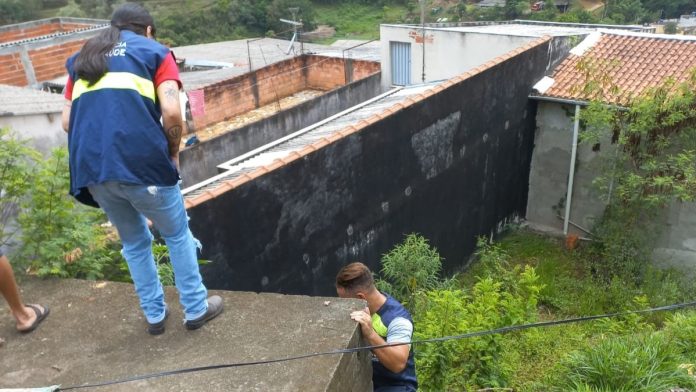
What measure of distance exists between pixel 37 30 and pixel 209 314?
61.6 ft

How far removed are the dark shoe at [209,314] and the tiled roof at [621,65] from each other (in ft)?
27.8

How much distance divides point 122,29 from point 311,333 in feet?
5.71

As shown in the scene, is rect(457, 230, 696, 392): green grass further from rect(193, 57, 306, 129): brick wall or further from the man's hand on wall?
rect(193, 57, 306, 129): brick wall

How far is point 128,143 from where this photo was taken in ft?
8.54

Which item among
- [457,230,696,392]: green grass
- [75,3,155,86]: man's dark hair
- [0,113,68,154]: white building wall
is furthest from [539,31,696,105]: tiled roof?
[75,3,155,86]: man's dark hair

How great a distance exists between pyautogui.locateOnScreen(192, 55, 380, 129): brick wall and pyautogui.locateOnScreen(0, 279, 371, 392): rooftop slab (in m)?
11.9

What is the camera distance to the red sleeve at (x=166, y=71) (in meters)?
2.69

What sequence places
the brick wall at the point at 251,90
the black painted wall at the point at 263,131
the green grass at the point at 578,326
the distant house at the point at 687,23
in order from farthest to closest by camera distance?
the distant house at the point at 687,23 → the brick wall at the point at 251,90 → the black painted wall at the point at 263,131 → the green grass at the point at 578,326

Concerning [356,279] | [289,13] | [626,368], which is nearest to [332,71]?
[626,368]

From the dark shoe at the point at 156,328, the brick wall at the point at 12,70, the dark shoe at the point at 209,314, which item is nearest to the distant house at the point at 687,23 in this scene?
the brick wall at the point at 12,70

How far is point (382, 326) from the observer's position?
3123mm

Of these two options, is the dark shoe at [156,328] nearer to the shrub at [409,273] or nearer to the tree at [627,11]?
the shrub at [409,273]

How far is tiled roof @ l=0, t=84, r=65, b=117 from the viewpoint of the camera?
826cm

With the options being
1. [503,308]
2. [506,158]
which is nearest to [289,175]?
[503,308]
